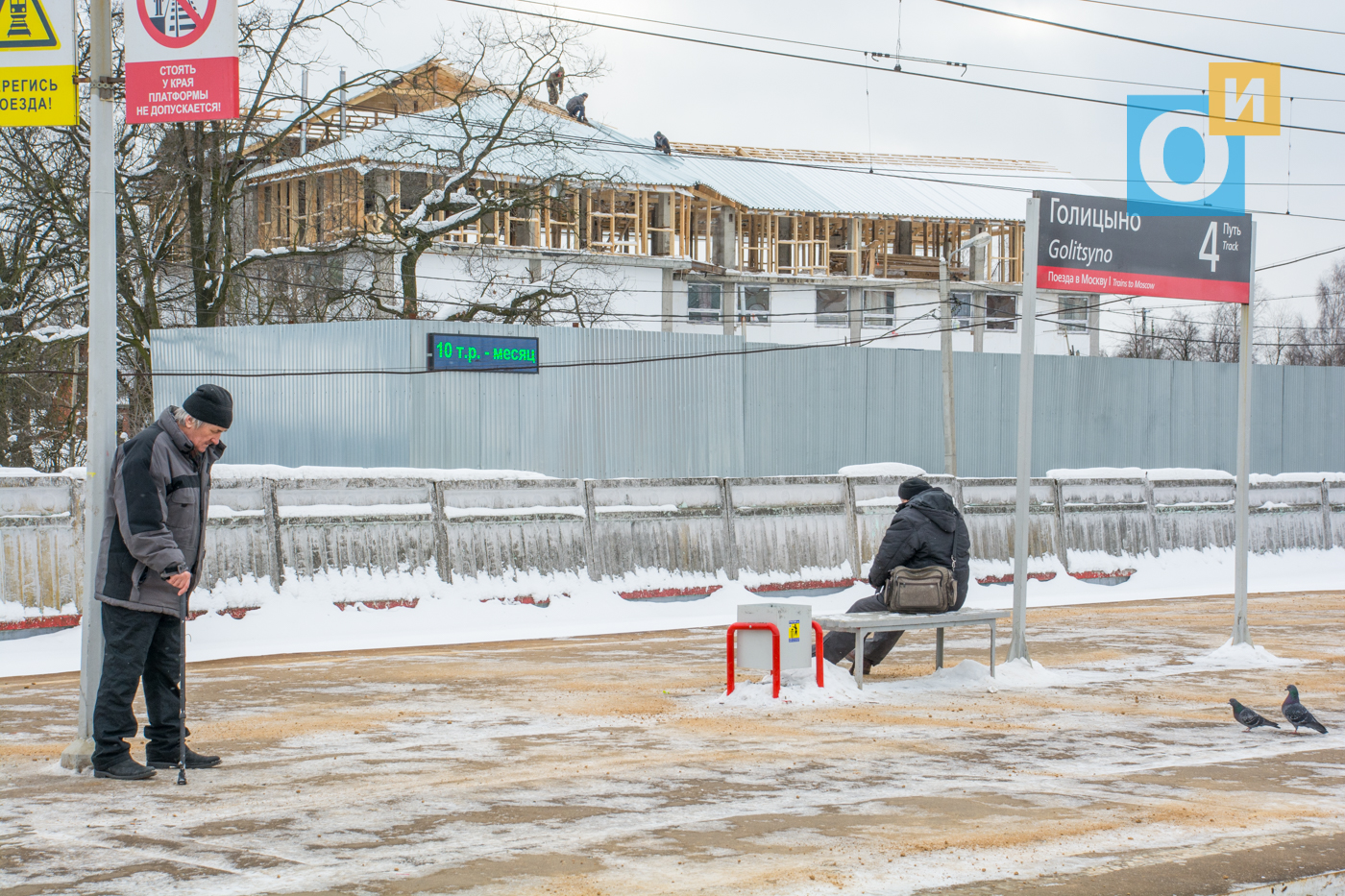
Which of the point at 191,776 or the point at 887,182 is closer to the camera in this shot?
the point at 191,776

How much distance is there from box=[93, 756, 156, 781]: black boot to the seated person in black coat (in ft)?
17.8

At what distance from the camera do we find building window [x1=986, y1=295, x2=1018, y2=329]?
61191 mm

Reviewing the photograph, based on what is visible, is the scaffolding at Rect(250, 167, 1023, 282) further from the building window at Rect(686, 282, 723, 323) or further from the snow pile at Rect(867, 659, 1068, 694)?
the snow pile at Rect(867, 659, 1068, 694)

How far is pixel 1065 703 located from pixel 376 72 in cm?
2338

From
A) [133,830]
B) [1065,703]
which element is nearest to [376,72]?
[1065,703]

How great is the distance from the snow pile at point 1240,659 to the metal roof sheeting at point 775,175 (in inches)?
1279

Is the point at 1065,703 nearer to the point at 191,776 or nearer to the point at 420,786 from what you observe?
the point at 420,786

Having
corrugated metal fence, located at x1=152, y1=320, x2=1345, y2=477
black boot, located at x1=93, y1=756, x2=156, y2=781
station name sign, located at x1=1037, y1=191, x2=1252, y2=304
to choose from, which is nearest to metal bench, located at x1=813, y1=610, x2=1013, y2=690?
station name sign, located at x1=1037, y1=191, x2=1252, y2=304

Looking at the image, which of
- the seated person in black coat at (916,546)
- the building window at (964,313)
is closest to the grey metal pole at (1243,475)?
the seated person in black coat at (916,546)

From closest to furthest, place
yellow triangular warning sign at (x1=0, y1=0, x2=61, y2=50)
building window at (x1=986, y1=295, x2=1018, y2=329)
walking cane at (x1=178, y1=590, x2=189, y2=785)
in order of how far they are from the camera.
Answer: walking cane at (x1=178, y1=590, x2=189, y2=785) → yellow triangular warning sign at (x1=0, y1=0, x2=61, y2=50) → building window at (x1=986, y1=295, x2=1018, y2=329)

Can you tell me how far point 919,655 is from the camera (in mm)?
12070

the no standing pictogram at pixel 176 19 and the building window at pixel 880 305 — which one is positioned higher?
the building window at pixel 880 305

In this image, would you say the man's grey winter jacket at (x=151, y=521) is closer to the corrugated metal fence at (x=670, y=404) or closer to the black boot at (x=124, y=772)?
the black boot at (x=124, y=772)

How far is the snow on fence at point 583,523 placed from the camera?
41.5 ft
